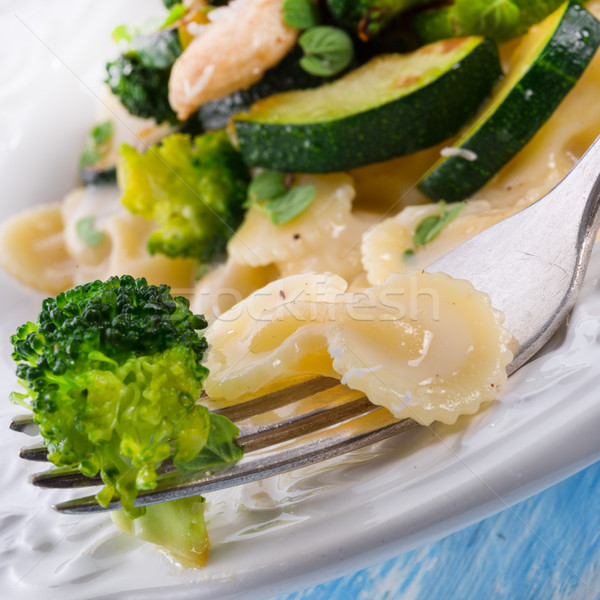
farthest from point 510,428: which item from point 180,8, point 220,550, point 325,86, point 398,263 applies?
point 180,8

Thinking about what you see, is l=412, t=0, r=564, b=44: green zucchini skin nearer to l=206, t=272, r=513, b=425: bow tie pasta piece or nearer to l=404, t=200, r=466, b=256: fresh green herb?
l=404, t=200, r=466, b=256: fresh green herb

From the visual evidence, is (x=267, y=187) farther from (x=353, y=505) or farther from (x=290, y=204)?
(x=353, y=505)

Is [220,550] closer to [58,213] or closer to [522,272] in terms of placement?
[522,272]

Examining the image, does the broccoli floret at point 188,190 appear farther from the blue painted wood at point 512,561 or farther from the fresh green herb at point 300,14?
the blue painted wood at point 512,561

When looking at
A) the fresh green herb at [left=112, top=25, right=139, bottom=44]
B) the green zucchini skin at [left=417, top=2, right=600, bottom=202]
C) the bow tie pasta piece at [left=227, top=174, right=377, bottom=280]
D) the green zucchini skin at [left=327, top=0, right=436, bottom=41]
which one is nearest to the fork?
the green zucchini skin at [left=417, top=2, right=600, bottom=202]

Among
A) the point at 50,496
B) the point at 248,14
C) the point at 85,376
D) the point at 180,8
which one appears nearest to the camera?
the point at 85,376

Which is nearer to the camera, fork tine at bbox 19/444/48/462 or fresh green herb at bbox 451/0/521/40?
fork tine at bbox 19/444/48/462
